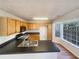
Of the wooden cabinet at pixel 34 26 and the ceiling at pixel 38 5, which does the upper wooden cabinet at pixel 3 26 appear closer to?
the ceiling at pixel 38 5

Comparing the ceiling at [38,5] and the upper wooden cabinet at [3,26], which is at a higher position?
the ceiling at [38,5]

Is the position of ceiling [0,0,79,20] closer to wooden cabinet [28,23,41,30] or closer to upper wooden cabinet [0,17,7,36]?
upper wooden cabinet [0,17,7,36]

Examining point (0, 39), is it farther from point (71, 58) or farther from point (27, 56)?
point (71, 58)

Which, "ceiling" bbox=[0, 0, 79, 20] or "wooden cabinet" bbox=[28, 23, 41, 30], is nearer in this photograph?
"ceiling" bbox=[0, 0, 79, 20]

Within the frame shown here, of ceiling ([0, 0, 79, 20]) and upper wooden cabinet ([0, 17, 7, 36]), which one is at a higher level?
ceiling ([0, 0, 79, 20])

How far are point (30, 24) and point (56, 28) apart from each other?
2.50 meters

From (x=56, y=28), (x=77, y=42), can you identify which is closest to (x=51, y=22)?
(x=56, y=28)

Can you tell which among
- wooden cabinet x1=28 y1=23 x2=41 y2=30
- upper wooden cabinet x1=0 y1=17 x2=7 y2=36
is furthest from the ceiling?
wooden cabinet x1=28 y1=23 x2=41 y2=30

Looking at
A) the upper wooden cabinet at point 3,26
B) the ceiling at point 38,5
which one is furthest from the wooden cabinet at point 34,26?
the upper wooden cabinet at point 3,26

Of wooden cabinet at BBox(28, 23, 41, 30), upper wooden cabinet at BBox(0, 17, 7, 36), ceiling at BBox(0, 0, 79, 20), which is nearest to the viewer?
ceiling at BBox(0, 0, 79, 20)

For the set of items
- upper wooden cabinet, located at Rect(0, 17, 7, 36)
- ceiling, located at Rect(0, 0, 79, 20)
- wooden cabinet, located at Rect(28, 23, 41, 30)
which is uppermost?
ceiling, located at Rect(0, 0, 79, 20)

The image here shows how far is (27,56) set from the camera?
2.85 m

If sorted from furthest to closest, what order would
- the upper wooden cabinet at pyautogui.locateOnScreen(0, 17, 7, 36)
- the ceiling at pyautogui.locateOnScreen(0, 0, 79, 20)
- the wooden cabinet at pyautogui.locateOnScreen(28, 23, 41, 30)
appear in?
the wooden cabinet at pyautogui.locateOnScreen(28, 23, 41, 30), the upper wooden cabinet at pyautogui.locateOnScreen(0, 17, 7, 36), the ceiling at pyautogui.locateOnScreen(0, 0, 79, 20)

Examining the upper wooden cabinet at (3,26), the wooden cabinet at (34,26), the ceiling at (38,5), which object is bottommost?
the upper wooden cabinet at (3,26)
